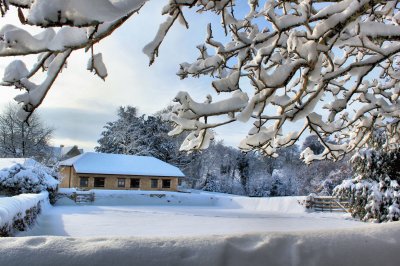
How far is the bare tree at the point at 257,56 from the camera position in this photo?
2008 millimetres

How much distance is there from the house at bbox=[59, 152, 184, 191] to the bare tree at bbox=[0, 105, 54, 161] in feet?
14.1

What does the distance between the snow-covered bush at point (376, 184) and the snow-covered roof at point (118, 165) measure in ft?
67.9

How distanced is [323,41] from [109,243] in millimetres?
2288

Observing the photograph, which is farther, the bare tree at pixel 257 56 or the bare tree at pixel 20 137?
the bare tree at pixel 20 137

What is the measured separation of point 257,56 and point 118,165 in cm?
3171

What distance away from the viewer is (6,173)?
66.0 ft

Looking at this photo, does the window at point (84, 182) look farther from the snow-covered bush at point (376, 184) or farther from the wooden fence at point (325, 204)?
the snow-covered bush at point (376, 184)

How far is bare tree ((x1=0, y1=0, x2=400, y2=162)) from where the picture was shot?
2008 mm

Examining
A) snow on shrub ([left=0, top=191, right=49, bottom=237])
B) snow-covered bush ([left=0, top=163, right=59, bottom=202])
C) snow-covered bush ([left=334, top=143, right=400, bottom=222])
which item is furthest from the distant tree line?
snow on shrub ([left=0, top=191, right=49, bottom=237])

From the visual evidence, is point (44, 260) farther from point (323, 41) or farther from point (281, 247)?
point (323, 41)

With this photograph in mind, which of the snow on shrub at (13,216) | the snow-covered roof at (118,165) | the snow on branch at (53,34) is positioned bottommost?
the snow on shrub at (13,216)

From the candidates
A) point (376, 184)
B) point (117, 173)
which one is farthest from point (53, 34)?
point (117, 173)

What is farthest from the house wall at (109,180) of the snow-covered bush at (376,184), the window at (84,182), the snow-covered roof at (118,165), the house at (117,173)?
the snow-covered bush at (376,184)

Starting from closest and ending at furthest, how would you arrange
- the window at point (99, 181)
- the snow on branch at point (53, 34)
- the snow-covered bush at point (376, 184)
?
1. the snow on branch at point (53, 34)
2. the snow-covered bush at point (376, 184)
3. the window at point (99, 181)
